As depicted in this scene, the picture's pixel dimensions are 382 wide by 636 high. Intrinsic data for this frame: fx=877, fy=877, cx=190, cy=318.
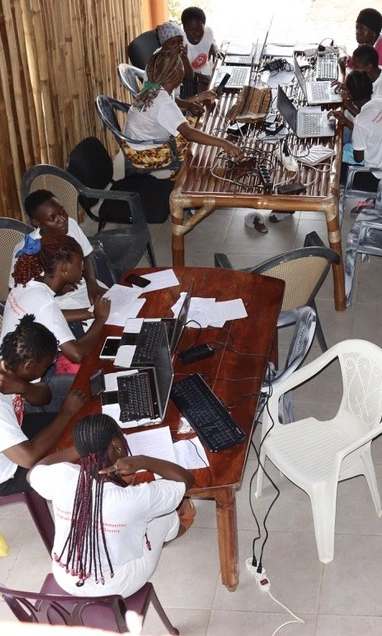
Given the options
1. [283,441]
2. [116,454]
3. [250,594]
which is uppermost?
[116,454]

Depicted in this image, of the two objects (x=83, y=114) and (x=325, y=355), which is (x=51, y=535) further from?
(x=83, y=114)

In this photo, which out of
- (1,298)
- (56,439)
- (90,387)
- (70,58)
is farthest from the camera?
(70,58)

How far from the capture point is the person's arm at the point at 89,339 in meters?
4.14

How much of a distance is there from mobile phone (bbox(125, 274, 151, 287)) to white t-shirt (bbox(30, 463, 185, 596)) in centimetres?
155

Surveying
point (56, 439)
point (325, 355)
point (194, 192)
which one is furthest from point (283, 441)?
point (194, 192)

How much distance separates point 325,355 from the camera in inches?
161

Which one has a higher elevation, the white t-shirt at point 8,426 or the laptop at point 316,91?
the laptop at point 316,91

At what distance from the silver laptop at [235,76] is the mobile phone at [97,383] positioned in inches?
135

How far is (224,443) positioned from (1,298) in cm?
206

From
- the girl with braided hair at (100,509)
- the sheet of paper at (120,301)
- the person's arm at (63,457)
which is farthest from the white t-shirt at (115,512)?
the sheet of paper at (120,301)

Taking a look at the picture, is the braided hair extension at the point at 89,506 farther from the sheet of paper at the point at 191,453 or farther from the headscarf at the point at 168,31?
the headscarf at the point at 168,31

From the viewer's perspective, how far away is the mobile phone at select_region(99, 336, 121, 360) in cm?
415

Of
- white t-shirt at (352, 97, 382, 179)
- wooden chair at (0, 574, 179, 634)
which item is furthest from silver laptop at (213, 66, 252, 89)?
wooden chair at (0, 574, 179, 634)

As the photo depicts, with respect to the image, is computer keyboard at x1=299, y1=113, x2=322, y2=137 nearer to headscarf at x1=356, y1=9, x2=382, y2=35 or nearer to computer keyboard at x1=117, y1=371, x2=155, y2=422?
headscarf at x1=356, y1=9, x2=382, y2=35
